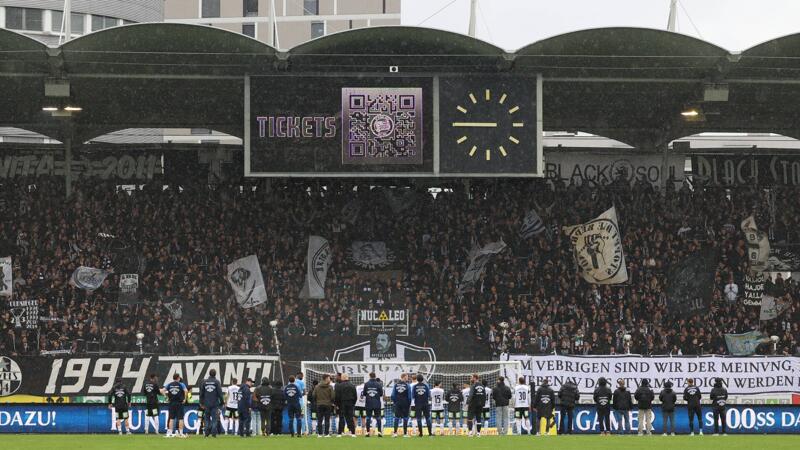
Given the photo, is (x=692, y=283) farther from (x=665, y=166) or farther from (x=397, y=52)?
(x=397, y=52)

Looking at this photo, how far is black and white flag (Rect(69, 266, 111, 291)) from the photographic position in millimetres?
38719

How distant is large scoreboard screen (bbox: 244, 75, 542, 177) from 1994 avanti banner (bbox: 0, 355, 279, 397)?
5125mm

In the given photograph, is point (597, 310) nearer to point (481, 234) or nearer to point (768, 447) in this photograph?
point (481, 234)

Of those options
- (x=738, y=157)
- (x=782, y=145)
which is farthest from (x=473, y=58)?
(x=782, y=145)

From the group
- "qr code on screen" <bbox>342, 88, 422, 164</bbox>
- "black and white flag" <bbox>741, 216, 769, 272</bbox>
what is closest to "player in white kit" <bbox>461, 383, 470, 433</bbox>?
"qr code on screen" <bbox>342, 88, 422, 164</bbox>

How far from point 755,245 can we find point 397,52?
14.6 m

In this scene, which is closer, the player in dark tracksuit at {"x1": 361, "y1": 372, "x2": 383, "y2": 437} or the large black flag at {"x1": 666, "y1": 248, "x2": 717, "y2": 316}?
the player in dark tracksuit at {"x1": 361, "y1": 372, "x2": 383, "y2": 437}

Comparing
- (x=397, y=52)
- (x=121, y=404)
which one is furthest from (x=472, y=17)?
(x=121, y=404)

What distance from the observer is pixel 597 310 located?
38.5 metres

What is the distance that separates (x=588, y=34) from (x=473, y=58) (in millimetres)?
3166

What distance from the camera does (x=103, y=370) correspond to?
3262 cm

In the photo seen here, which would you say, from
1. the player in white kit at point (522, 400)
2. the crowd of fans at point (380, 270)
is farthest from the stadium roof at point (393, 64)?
the player in white kit at point (522, 400)

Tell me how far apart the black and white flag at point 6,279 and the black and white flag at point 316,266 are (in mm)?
8576

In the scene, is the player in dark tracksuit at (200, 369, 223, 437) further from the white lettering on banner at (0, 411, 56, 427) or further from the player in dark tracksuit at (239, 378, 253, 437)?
the white lettering on banner at (0, 411, 56, 427)
